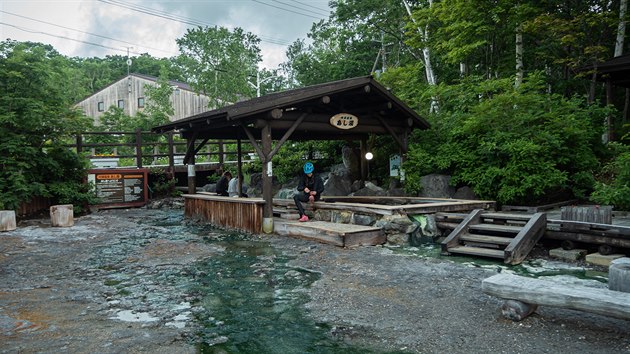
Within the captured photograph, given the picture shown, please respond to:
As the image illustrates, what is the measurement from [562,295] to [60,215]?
1357 centimetres

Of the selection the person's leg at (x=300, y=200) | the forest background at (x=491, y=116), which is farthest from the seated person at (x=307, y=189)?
the forest background at (x=491, y=116)

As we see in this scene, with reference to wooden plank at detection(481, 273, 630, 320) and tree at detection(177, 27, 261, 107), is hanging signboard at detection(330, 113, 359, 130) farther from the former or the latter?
tree at detection(177, 27, 261, 107)

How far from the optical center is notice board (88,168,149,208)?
18016mm

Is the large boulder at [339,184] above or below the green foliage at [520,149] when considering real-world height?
below

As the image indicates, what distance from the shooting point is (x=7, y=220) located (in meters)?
12.6

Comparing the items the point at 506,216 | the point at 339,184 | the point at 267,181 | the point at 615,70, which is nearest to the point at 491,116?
the point at 615,70

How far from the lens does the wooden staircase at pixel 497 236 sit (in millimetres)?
7900

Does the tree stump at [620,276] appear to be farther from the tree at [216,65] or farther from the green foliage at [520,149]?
the tree at [216,65]

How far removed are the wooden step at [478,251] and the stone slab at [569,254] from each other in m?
1.01

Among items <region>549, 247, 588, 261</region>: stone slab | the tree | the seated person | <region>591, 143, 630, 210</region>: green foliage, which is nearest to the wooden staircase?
<region>549, 247, 588, 261</region>: stone slab

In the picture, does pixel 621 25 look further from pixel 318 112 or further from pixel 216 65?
pixel 216 65

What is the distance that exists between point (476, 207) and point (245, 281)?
674 centimetres

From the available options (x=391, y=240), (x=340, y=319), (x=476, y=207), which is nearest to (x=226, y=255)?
(x=391, y=240)

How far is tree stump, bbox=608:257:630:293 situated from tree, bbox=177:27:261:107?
3019 centimetres
